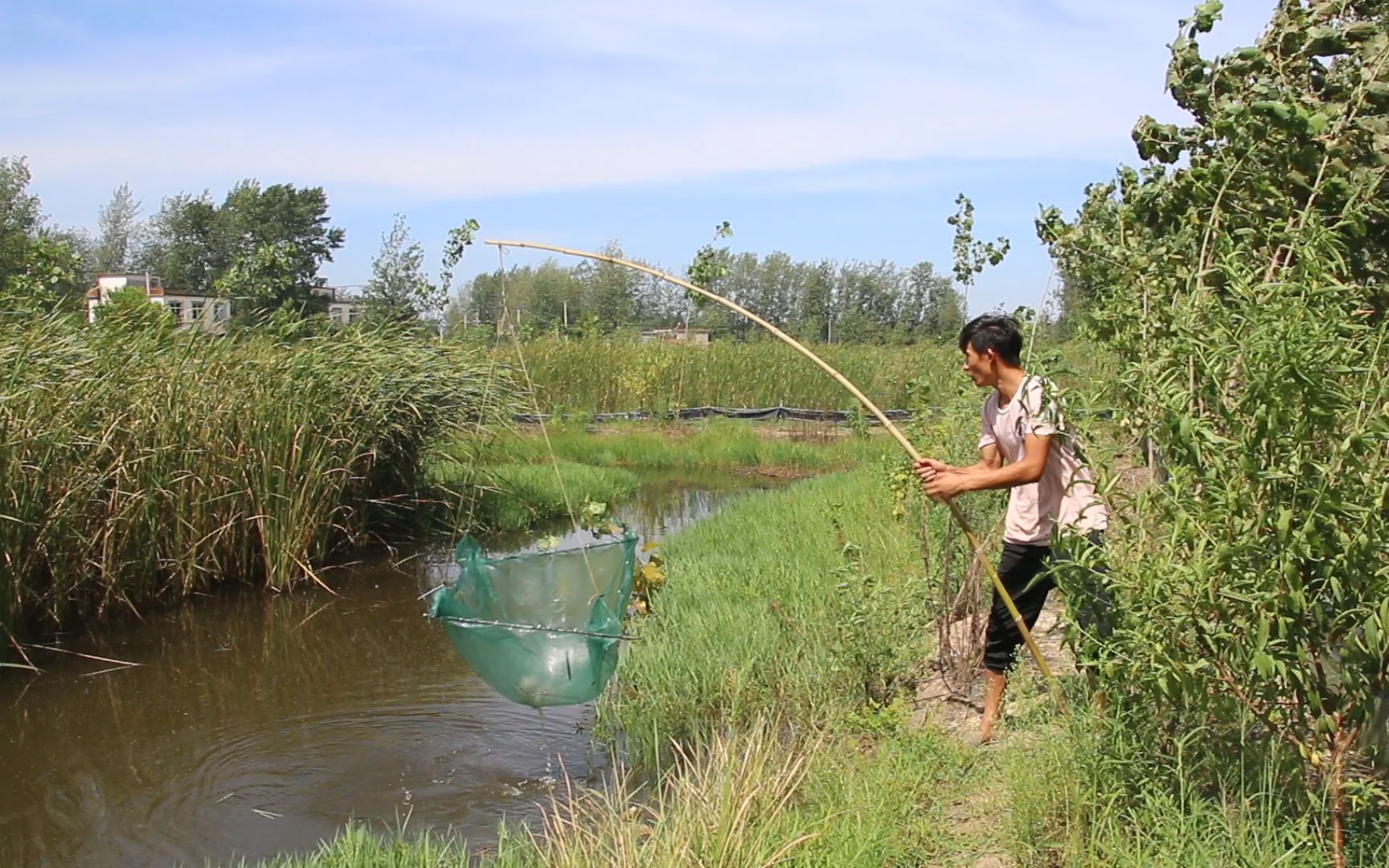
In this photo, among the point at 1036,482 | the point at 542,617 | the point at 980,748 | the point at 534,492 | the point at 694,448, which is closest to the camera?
the point at 1036,482

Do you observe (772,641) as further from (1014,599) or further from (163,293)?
(163,293)

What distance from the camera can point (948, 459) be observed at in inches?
247

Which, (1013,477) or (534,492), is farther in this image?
(534,492)

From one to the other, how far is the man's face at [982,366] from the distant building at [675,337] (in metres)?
18.9

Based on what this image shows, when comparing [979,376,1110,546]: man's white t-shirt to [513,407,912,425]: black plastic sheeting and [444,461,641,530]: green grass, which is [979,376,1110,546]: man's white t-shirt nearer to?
[444,461,641,530]: green grass

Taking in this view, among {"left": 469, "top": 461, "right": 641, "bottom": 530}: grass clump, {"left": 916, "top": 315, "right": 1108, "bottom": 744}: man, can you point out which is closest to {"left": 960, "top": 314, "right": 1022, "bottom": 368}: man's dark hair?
{"left": 916, "top": 315, "right": 1108, "bottom": 744}: man

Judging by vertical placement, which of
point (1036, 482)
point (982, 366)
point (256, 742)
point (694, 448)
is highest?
point (982, 366)

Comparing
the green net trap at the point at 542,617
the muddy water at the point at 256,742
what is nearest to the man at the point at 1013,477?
the green net trap at the point at 542,617

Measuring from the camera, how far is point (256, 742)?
20.9 feet

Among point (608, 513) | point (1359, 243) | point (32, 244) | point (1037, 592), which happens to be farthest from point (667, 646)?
point (32, 244)

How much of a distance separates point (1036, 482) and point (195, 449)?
6.34m

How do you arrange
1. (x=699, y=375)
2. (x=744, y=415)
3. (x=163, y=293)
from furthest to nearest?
(x=163, y=293) → (x=699, y=375) → (x=744, y=415)

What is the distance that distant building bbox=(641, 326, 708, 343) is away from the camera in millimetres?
24625

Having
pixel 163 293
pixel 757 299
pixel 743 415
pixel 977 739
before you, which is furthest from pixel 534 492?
pixel 757 299
